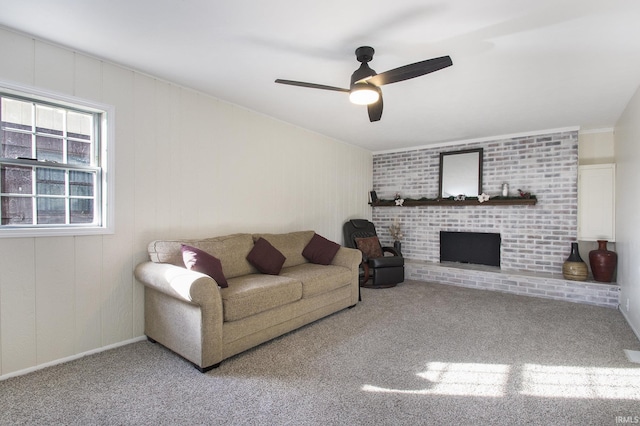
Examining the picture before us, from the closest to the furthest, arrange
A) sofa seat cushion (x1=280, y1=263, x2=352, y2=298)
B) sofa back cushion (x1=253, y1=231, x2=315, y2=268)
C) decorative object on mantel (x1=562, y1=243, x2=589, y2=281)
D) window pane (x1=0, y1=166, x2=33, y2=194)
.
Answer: window pane (x1=0, y1=166, x2=33, y2=194)
sofa seat cushion (x1=280, y1=263, x2=352, y2=298)
sofa back cushion (x1=253, y1=231, x2=315, y2=268)
decorative object on mantel (x1=562, y1=243, x2=589, y2=281)

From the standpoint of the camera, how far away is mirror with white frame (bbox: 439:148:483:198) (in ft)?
18.1

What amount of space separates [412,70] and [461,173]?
3.87 meters

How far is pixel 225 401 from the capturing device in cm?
203

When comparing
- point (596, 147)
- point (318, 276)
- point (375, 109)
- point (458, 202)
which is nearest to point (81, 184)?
point (318, 276)

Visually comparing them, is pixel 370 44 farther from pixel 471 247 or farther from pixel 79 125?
pixel 471 247

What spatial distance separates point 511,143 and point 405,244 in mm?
2535

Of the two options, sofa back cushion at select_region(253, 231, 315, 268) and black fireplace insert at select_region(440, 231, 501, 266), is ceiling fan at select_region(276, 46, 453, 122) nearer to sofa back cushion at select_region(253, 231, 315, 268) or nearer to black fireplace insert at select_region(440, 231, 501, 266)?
sofa back cushion at select_region(253, 231, 315, 268)

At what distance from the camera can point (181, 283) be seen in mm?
2402

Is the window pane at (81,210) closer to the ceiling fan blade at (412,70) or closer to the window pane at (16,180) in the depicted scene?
the window pane at (16,180)

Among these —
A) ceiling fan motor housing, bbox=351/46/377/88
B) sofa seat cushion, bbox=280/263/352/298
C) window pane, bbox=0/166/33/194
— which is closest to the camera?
window pane, bbox=0/166/33/194

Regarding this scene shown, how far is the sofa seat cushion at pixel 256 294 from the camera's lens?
8.44ft

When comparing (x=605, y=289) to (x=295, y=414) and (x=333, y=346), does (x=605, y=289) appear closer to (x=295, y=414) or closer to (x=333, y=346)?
(x=333, y=346)

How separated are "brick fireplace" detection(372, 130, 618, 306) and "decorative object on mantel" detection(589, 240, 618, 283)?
180mm

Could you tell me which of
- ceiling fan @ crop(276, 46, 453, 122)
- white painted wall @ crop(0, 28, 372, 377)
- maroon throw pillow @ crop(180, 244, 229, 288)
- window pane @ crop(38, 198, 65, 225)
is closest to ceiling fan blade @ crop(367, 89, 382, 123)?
ceiling fan @ crop(276, 46, 453, 122)
